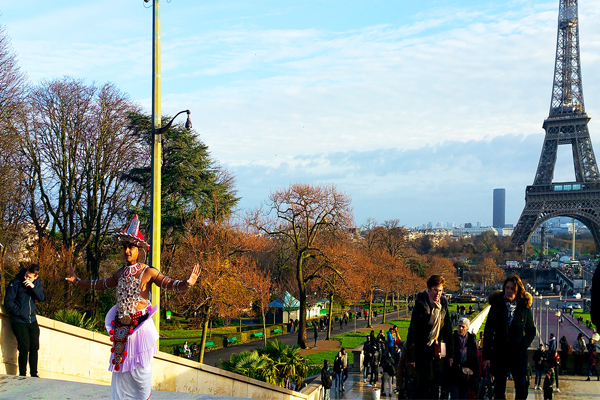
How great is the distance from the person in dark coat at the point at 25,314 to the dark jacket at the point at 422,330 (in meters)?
5.55

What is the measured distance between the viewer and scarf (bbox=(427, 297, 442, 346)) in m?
→ 6.57

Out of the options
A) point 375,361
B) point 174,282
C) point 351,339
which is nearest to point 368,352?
point 375,361

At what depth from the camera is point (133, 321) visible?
A: 5672mm

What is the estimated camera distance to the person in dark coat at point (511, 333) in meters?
6.83

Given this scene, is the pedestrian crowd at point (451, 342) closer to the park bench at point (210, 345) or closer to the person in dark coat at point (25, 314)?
the person in dark coat at point (25, 314)

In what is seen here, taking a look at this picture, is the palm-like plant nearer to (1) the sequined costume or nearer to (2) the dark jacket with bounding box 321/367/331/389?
(2) the dark jacket with bounding box 321/367/331/389

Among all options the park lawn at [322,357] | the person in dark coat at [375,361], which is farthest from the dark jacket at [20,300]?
the park lawn at [322,357]

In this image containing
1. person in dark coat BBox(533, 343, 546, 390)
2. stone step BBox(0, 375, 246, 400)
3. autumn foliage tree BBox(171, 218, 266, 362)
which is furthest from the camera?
autumn foliage tree BBox(171, 218, 266, 362)

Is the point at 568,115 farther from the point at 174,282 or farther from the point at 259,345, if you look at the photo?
the point at 174,282

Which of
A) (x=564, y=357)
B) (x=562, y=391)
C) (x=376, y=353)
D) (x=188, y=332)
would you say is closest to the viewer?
(x=562, y=391)

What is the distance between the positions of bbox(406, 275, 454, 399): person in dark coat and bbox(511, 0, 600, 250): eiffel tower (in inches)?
3321

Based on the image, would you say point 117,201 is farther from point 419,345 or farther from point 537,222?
point 537,222

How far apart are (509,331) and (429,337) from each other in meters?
1.10

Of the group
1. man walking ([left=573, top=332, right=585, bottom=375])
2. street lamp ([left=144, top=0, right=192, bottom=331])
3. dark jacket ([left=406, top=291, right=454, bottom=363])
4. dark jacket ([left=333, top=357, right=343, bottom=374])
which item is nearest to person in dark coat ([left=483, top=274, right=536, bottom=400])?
dark jacket ([left=406, top=291, right=454, bottom=363])
